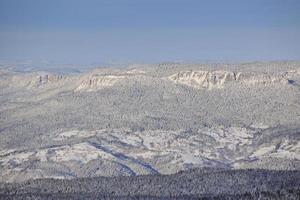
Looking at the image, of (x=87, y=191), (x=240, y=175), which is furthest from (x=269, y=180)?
(x=87, y=191)

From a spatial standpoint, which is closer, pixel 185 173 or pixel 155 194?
pixel 155 194

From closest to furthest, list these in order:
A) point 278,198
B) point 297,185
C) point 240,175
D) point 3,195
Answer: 1. point 278,198
2. point 297,185
3. point 3,195
4. point 240,175

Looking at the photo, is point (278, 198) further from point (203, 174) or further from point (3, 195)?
point (3, 195)

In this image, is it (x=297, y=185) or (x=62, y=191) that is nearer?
(x=297, y=185)

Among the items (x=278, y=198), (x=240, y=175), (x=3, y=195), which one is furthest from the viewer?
(x=240, y=175)

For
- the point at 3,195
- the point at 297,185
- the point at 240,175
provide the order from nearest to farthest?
the point at 297,185 < the point at 3,195 < the point at 240,175

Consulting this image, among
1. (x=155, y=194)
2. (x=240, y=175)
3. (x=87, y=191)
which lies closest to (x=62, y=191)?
(x=87, y=191)

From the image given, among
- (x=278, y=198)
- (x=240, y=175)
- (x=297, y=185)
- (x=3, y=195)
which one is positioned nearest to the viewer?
(x=278, y=198)

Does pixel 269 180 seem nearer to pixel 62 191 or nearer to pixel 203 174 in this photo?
pixel 203 174
